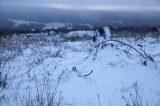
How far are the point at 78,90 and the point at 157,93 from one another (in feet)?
3.92

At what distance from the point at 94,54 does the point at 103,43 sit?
12.3 inches

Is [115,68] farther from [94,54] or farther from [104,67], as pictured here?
[94,54]

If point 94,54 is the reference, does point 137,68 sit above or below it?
below

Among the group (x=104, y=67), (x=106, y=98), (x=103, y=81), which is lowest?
(x=106, y=98)

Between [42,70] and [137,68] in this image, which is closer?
[137,68]

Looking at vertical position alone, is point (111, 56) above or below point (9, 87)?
above

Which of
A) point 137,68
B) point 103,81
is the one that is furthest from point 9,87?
point 137,68

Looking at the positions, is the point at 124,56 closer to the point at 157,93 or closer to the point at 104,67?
the point at 104,67

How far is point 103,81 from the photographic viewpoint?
361 centimetres

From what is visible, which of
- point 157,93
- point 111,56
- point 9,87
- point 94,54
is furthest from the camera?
point 94,54

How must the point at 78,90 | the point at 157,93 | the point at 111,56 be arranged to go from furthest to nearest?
the point at 111,56 → the point at 78,90 → the point at 157,93

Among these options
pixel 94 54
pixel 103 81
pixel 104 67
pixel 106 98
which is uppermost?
pixel 94 54

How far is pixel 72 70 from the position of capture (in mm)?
4051

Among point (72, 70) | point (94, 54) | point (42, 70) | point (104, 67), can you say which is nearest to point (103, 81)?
point (104, 67)
